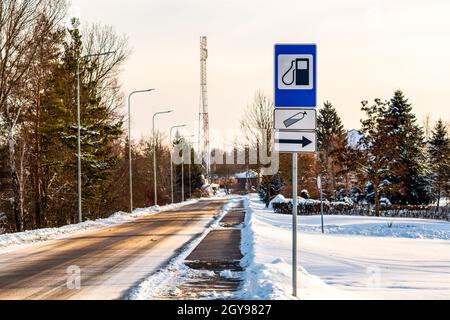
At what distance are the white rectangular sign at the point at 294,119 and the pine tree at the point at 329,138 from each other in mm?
53207

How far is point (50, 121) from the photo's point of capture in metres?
33.4

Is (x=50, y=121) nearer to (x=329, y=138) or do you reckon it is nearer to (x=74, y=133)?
(x=74, y=133)

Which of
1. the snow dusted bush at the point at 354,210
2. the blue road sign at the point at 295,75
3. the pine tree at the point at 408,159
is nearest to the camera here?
the blue road sign at the point at 295,75

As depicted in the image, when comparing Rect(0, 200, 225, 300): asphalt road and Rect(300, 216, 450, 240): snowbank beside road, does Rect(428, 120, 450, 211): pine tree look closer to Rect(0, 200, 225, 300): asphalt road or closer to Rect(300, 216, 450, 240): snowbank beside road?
Rect(300, 216, 450, 240): snowbank beside road

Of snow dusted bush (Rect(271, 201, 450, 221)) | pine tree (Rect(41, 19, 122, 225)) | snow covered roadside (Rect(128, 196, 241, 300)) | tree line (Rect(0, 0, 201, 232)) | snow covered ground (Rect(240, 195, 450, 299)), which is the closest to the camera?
snow covered roadside (Rect(128, 196, 241, 300))

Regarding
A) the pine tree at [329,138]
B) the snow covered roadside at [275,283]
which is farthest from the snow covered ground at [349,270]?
the pine tree at [329,138]

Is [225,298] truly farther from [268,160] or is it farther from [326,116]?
[326,116]

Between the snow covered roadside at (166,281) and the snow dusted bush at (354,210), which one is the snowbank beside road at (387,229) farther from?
the snow covered roadside at (166,281)

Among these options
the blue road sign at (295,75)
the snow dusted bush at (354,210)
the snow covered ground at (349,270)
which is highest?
the blue road sign at (295,75)

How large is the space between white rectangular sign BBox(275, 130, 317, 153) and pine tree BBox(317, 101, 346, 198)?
5320 centimetres

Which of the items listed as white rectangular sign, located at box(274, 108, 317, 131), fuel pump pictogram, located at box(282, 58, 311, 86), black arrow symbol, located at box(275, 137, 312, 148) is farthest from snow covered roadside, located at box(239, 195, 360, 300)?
fuel pump pictogram, located at box(282, 58, 311, 86)

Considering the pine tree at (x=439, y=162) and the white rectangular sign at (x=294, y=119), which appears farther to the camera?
the pine tree at (x=439, y=162)

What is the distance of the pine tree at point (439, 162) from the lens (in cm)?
5588

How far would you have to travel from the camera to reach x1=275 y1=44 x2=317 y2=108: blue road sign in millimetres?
7406
